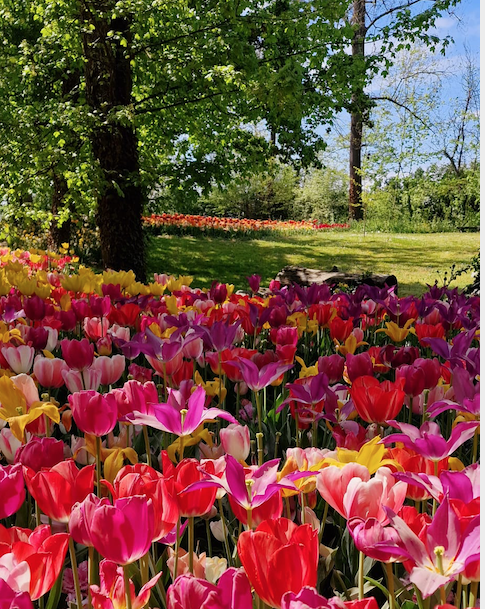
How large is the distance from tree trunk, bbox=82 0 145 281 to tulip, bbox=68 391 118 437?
6446 millimetres

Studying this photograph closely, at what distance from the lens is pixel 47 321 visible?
242 cm

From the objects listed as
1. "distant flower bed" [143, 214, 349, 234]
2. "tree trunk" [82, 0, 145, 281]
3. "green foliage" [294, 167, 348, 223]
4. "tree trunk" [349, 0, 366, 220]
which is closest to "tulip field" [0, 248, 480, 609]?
"tree trunk" [82, 0, 145, 281]

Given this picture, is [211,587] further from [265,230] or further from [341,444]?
[265,230]

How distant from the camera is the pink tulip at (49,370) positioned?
1619 millimetres

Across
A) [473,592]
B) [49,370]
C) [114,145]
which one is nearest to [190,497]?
[473,592]

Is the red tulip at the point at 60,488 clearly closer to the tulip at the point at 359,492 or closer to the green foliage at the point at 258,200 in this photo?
the tulip at the point at 359,492

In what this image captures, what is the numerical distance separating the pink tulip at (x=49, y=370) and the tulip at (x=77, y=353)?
0.04 metres

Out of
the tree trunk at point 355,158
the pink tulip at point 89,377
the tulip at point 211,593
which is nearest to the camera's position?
the tulip at point 211,593

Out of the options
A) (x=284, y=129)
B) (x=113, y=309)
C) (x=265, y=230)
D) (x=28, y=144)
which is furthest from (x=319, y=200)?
(x=113, y=309)

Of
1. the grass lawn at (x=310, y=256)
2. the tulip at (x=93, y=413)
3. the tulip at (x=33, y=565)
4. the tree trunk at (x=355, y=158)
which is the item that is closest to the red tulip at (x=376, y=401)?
the tulip at (x=93, y=413)

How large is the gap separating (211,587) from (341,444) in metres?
0.63

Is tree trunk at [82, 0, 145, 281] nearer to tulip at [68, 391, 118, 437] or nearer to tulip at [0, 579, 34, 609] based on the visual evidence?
tulip at [68, 391, 118, 437]

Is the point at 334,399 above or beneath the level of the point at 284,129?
beneath

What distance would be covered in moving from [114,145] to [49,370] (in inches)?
270
